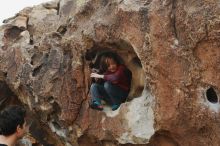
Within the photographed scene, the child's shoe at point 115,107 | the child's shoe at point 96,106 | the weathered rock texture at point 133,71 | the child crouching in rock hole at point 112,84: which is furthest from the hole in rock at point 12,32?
the child's shoe at point 115,107

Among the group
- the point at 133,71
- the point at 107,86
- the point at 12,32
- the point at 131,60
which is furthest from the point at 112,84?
the point at 12,32

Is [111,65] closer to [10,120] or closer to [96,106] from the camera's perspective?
[96,106]

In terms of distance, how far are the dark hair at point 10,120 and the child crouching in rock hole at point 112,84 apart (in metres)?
3.45

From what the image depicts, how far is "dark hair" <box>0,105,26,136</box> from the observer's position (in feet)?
16.4

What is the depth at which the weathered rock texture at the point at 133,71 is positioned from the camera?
23.1ft

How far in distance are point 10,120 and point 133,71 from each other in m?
3.95

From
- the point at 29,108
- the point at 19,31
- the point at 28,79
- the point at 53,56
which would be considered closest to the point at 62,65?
the point at 53,56

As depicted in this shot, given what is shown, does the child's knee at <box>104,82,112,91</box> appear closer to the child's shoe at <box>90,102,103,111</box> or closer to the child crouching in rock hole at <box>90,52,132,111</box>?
the child crouching in rock hole at <box>90,52,132,111</box>

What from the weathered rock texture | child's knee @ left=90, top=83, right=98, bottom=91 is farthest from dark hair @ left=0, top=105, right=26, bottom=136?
child's knee @ left=90, top=83, right=98, bottom=91

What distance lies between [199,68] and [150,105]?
3.93ft

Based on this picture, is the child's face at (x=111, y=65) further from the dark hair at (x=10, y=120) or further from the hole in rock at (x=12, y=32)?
the hole in rock at (x=12, y=32)

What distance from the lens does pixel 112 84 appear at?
27.9 ft

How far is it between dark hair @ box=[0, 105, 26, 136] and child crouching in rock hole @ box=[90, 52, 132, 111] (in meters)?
3.45

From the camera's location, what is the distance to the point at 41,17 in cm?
1184
